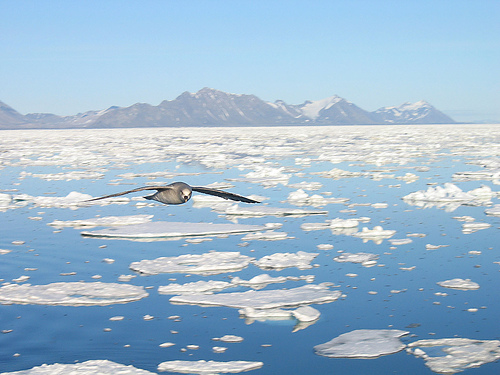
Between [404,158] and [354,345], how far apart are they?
24.8 meters

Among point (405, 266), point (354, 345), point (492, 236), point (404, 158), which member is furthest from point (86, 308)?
point (404, 158)

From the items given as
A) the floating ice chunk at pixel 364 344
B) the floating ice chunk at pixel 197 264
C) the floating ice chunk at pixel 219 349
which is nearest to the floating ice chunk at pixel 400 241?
the floating ice chunk at pixel 197 264

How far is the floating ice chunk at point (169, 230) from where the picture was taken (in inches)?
436

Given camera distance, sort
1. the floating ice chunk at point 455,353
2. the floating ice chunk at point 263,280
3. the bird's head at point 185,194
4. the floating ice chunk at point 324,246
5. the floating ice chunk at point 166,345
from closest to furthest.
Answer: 1. the floating ice chunk at point 455,353
2. the floating ice chunk at point 166,345
3. the bird's head at point 185,194
4. the floating ice chunk at point 263,280
5. the floating ice chunk at point 324,246

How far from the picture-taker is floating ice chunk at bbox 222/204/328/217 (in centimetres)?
1320

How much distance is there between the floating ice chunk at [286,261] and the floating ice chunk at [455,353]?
9.75 ft

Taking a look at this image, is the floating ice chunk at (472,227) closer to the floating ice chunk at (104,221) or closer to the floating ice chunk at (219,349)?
the floating ice chunk at (104,221)

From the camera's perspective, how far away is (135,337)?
616 centimetres

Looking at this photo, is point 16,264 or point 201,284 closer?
point 201,284

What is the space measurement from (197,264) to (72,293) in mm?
1950

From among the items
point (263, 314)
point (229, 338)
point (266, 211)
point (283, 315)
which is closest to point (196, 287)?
point (263, 314)

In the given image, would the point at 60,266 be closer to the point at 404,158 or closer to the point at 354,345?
the point at 354,345

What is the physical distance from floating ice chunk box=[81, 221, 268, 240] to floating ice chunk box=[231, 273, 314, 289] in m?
3.24

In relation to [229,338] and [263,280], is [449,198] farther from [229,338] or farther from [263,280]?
[229,338]
